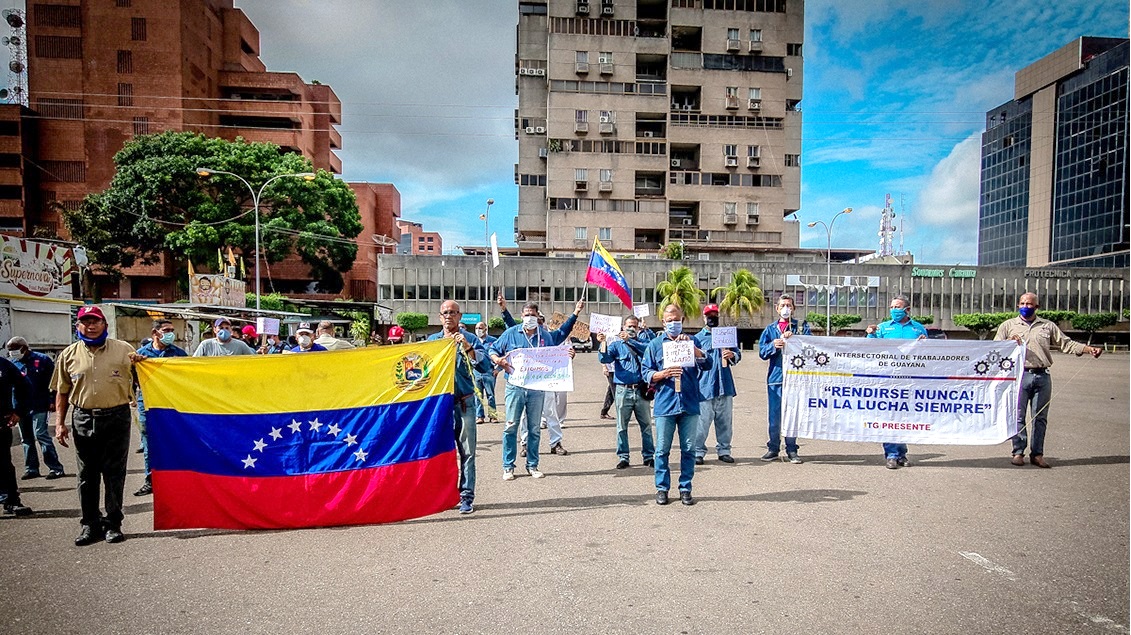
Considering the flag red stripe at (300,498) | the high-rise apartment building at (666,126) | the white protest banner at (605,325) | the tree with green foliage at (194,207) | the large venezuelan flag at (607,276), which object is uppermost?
the high-rise apartment building at (666,126)

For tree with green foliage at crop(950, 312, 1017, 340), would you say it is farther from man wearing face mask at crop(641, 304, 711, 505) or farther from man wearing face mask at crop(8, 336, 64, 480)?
man wearing face mask at crop(8, 336, 64, 480)

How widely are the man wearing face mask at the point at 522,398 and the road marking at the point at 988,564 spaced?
14.2ft

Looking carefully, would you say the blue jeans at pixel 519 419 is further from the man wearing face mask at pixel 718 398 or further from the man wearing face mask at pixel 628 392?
the man wearing face mask at pixel 718 398

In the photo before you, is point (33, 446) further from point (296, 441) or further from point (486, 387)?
point (486, 387)

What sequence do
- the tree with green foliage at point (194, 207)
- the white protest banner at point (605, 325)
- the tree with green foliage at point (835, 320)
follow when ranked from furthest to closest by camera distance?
1. the tree with green foliage at point (835, 320)
2. the tree with green foliage at point (194, 207)
3. the white protest banner at point (605, 325)

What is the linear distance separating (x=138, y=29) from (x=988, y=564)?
6883 cm

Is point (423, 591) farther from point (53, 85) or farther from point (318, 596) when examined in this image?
point (53, 85)

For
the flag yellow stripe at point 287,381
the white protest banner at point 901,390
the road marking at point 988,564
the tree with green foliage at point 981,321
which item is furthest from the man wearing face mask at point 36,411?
the tree with green foliage at point 981,321

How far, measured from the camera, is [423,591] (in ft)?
13.6

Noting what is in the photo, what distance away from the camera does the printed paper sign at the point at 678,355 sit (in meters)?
6.19

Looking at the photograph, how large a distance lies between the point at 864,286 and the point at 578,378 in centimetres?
4904

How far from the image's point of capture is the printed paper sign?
619 centimetres

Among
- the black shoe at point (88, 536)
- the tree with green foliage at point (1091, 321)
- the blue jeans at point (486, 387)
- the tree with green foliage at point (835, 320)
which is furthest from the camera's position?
the tree with green foliage at point (1091, 321)

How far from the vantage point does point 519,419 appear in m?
7.30
